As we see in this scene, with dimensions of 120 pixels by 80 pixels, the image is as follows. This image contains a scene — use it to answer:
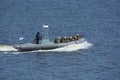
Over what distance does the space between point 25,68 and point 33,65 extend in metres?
1.91

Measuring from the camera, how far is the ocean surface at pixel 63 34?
272ft

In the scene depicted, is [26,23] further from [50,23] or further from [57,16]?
[57,16]

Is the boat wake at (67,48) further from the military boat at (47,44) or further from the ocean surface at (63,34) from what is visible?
the military boat at (47,44)

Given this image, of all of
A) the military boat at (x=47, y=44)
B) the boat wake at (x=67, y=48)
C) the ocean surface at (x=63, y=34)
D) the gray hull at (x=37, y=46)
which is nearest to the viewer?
the ocean surface at (x=63, y=34)

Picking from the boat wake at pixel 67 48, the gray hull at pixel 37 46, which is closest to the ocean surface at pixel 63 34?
the boat wake at pixel 67 48

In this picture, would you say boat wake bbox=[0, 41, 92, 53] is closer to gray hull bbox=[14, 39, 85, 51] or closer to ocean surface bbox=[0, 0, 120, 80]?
ocean surface bbox=[0, 0, 120, 80]

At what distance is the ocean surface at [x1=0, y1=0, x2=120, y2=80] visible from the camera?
272 feet

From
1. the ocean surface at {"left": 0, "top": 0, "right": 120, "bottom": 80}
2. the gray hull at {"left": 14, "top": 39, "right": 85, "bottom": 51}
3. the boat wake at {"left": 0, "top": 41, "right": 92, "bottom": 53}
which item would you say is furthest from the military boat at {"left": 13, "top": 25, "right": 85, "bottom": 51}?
the ocean surface at {"left": 0, "top": 0, "right": 120, "bottom": 80}

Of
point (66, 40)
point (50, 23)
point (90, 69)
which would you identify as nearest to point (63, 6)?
point (50, 23)

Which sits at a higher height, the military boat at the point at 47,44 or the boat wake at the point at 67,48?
the military boat at the point at 47,44

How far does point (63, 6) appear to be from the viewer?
144 m

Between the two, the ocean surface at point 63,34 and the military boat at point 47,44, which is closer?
the ocean surface at point 63,34

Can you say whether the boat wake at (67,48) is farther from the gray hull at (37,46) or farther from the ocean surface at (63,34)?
the gray hull at (37,46)

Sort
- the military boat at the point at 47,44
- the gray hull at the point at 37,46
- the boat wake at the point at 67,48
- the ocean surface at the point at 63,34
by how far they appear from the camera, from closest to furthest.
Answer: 1. the ocean surface at the point at 63,34
2. the gray hull at the point at 37,46
3. the military boat at the point at 47,44
4. the boat wake at the point at 67,48
